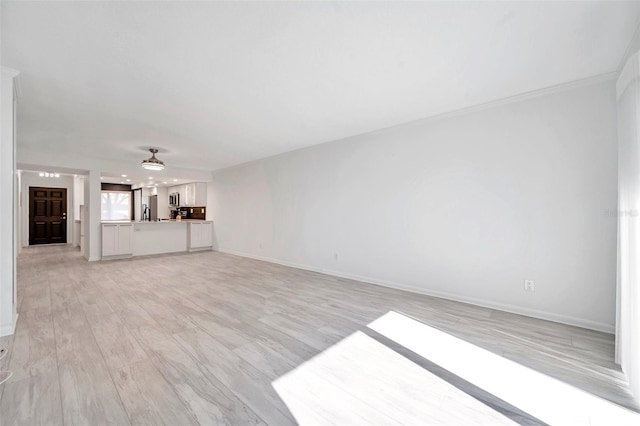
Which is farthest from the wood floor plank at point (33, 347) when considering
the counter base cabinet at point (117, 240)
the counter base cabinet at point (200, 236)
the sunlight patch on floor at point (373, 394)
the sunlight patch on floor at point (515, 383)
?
the counter base cabinet at point (200, 236)

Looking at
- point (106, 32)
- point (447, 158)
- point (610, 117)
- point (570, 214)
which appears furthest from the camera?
point (447, 158)

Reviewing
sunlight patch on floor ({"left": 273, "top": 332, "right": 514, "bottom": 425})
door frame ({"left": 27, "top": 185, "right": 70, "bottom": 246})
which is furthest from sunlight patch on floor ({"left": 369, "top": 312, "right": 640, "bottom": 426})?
door frame ({"left": 27, "top": 185, "right": 70, "bottom": 246})

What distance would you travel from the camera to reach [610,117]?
8.86 feet

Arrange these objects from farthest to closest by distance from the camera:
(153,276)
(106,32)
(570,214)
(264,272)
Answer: (264,272) < (153,276) < (570,214) < (106,32)

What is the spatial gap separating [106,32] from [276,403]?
2.98m

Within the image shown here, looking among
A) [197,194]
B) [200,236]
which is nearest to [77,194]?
[197,194]

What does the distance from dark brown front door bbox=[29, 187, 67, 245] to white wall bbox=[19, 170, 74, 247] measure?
11 cm

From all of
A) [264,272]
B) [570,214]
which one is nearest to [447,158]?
[570,214]

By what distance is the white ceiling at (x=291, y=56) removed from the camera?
1.88 m

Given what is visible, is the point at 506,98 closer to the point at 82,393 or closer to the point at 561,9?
the point at 561,9

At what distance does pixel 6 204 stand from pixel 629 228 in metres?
5.38

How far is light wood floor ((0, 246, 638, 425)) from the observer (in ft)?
5.28

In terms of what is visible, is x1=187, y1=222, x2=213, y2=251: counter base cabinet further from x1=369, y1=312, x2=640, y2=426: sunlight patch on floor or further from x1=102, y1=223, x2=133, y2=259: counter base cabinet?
x1=369, y1=312, x2=640, y2=426: sunlight patch on floor

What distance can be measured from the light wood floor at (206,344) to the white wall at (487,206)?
37 cm
